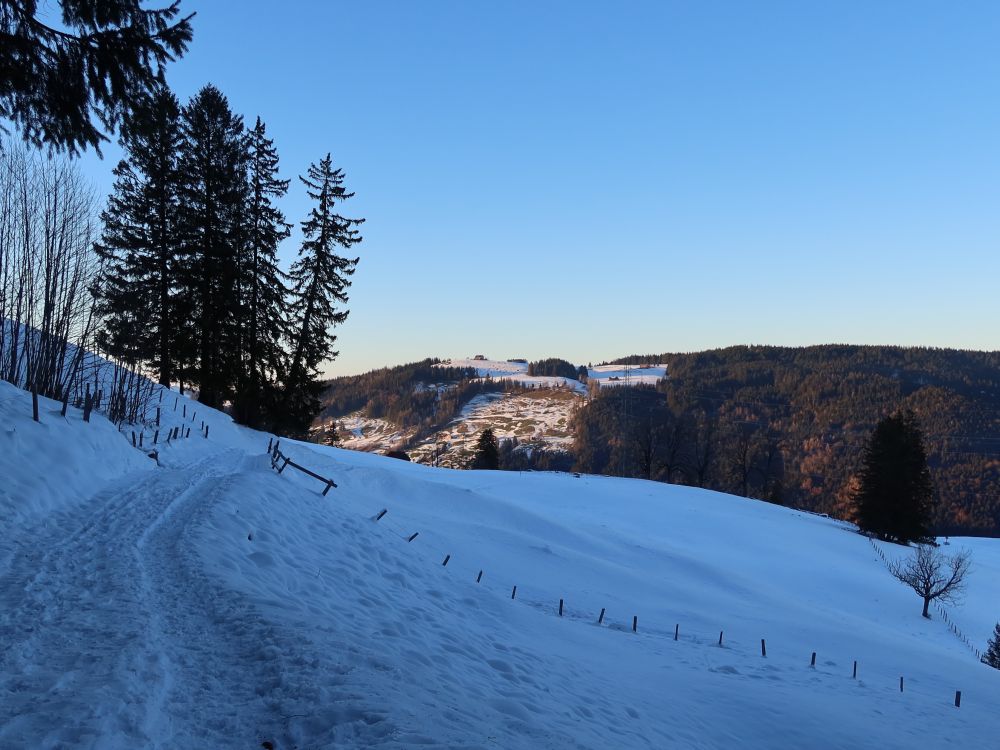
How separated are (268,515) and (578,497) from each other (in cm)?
2700

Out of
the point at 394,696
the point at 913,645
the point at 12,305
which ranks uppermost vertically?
the point at 12,305

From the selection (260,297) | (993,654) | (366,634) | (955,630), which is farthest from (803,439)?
(366,634)

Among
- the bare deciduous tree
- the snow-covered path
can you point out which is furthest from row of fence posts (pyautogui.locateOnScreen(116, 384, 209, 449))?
the bare deciduous tree

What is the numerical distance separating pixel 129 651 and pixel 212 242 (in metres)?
27.4

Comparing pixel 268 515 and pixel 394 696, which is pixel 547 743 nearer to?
pixel 394 696

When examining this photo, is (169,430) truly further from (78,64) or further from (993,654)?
(993,654)

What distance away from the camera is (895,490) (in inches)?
1743

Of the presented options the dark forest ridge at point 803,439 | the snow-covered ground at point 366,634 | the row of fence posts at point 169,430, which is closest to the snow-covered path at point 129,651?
the snow-covered ground at point 366,634

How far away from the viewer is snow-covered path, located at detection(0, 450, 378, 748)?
4121 mm

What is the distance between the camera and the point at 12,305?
14.8 m

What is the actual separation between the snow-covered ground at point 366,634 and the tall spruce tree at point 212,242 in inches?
274

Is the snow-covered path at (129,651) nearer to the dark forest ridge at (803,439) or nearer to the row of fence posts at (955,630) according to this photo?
the row of fence posts at (955,630)

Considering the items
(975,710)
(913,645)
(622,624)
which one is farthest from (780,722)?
(913,645)

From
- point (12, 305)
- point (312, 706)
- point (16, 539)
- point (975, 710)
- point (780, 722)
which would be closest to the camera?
point (312, 706)
